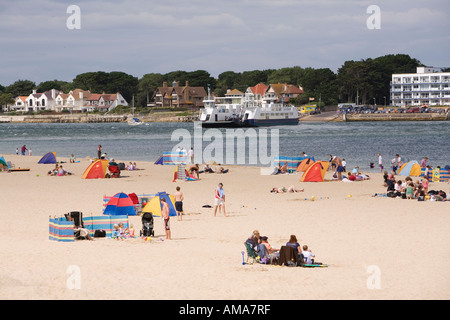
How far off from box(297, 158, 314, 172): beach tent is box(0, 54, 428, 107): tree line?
108283 millimetres

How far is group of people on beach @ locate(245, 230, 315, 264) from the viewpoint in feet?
42.7

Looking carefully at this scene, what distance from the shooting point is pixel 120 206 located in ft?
62.2

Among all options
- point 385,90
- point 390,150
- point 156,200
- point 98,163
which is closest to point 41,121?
point 385,90

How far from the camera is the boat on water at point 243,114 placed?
114250mm

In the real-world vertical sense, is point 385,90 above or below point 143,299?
above

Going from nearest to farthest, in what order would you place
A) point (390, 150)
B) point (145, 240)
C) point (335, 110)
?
point (145, 240) → point (390, 150) → point (335, 110)

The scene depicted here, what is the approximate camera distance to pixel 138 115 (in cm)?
17112

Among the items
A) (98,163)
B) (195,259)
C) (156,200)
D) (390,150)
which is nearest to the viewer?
(195,259)

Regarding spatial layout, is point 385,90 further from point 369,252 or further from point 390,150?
point 369,252

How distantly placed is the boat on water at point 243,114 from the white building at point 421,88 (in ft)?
168

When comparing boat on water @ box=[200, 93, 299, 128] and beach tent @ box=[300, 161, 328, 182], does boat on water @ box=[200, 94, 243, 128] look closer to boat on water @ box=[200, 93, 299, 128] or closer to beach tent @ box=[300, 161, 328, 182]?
boat on water @ box=[200, 93, 299, 128]

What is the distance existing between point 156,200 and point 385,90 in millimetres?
154788

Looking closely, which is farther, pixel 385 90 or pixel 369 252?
pixel 385 90

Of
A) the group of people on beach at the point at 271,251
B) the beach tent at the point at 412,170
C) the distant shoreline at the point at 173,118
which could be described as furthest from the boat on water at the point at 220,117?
the group of people on beach at the point at 271,251
